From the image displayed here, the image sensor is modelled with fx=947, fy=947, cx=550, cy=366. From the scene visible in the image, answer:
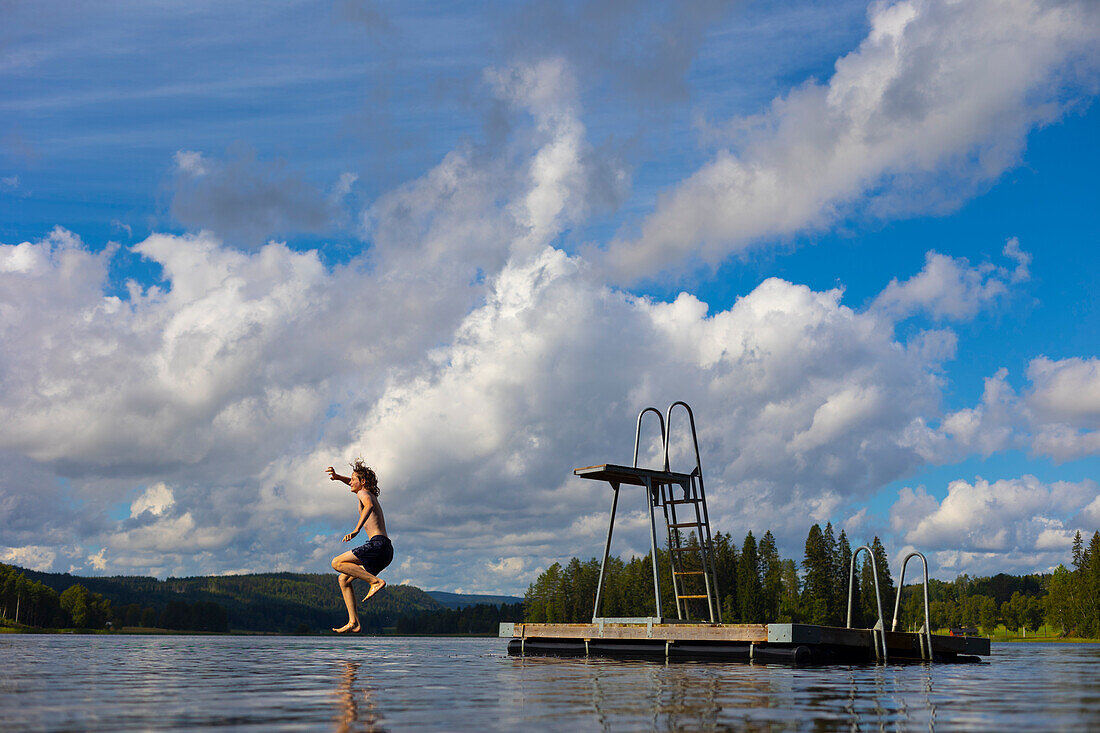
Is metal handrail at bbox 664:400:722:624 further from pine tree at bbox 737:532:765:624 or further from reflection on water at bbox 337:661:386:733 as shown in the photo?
pine tree at bbox 737:532:765:624

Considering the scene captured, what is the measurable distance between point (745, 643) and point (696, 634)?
1.41m

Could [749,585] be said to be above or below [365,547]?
below

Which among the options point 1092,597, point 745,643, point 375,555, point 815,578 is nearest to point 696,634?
point 745,643

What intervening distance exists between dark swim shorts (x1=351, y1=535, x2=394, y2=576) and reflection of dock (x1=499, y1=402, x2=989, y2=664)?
12331 millimetres

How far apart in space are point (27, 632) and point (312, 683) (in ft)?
605

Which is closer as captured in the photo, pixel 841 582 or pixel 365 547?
pixel 365 547

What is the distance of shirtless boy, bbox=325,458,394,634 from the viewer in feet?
54.7

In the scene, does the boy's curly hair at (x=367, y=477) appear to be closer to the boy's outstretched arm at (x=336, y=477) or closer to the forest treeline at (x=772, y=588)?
the boy's outstretched arm at (x=336, y=477)

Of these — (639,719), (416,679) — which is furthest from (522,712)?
(416,679)

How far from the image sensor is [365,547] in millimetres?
16906

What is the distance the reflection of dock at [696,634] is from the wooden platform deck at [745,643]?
1.1 inches

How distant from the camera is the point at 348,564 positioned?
54.6 feet

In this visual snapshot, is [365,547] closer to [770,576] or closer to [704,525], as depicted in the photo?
[704,525]

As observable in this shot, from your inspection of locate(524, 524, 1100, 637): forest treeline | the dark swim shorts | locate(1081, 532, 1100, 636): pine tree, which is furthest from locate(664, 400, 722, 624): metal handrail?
locate(1081, 532, 1100, 636): pine tree
